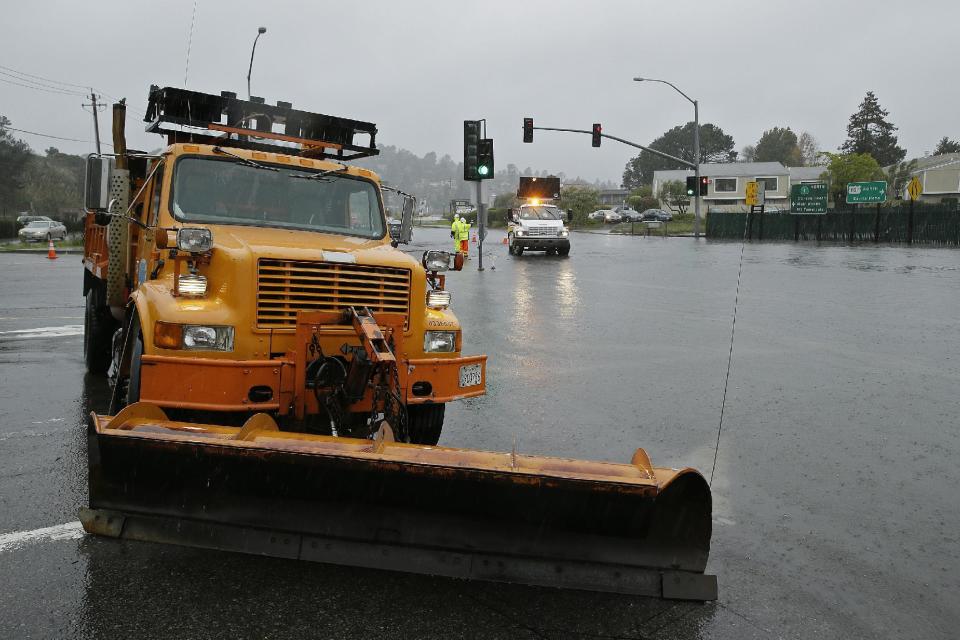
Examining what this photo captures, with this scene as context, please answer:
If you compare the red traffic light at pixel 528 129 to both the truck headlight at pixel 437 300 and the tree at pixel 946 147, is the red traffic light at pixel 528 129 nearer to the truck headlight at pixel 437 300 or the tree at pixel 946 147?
the truck headlight at pixel 437 300

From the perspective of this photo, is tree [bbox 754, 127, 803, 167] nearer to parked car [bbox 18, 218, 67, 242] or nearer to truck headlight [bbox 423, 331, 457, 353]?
parked car [bbox 18, 218, 67, 242]

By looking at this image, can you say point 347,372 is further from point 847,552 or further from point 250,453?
point 847,552

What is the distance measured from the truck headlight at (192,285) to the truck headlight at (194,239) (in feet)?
0.58

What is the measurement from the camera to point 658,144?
461ft

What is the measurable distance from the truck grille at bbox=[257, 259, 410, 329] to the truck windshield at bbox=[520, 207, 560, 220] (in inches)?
1216

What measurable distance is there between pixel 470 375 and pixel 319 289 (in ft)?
4.01

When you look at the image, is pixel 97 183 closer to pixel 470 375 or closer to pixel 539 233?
pixel 470 375

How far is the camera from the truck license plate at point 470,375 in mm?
5875

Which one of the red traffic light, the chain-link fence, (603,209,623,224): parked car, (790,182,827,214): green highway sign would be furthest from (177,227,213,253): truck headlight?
(603,209,623,224): parked car

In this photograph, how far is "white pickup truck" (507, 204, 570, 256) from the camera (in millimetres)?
35656

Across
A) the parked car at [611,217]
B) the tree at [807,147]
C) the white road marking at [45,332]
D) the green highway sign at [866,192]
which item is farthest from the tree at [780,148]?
the white road marking at [45,332]

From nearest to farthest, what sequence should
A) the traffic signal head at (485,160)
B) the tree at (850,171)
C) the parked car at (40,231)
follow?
1. the traffic signal head at (485,160)
2. the parked car at (40,231)
3. the tree at (850,171)

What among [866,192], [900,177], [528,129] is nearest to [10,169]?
[528,129]

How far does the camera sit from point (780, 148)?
14538 cm
